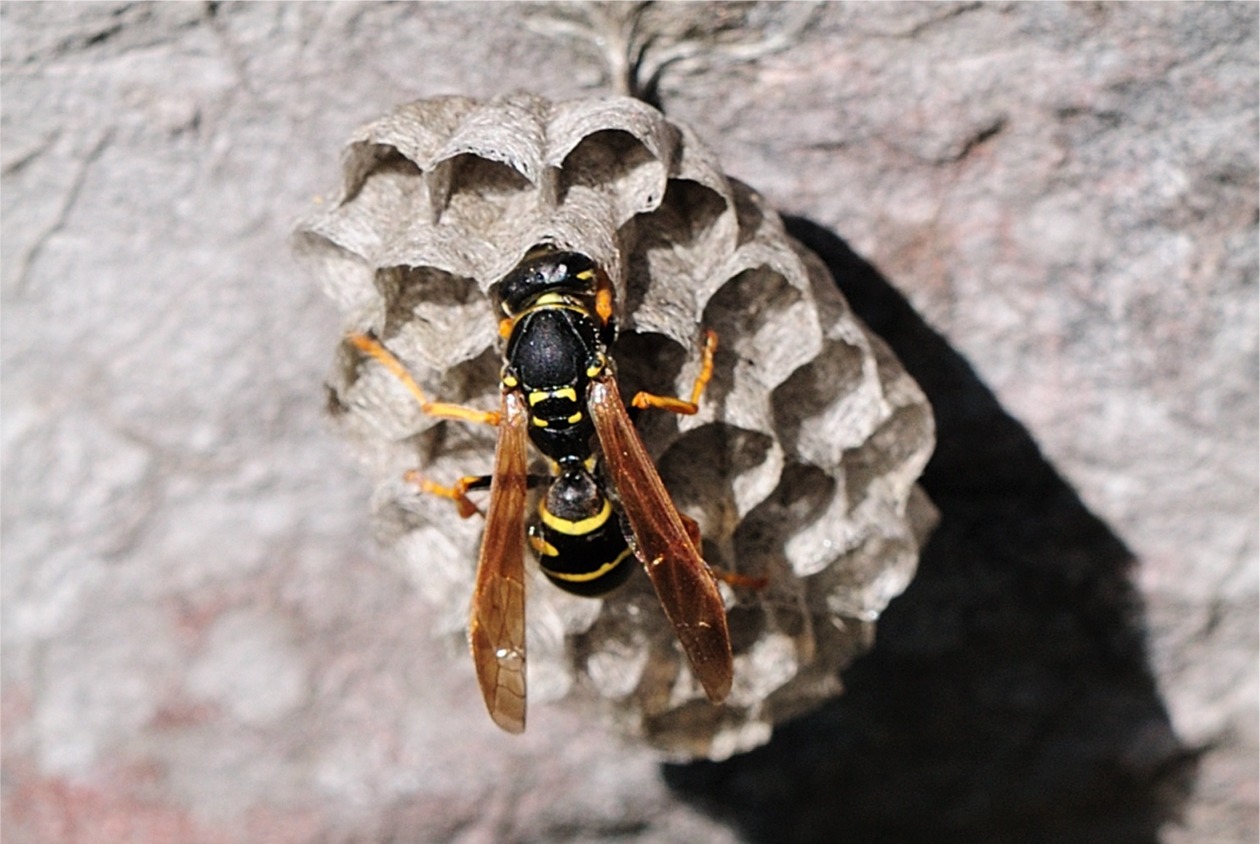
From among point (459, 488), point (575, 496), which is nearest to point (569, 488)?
point (575, 496)

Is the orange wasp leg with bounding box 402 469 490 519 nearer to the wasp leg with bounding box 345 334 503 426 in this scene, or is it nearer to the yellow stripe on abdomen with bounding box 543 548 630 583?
the wasp leg with bounding box 345 334 503 426

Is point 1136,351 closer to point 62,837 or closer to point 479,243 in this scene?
point 479,243

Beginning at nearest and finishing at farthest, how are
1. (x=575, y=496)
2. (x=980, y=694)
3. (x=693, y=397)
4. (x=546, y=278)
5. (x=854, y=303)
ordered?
(x=546, y=278) < (x=693, y=397) < (x=575, y=496) < (x=854, y=303) < (x=980, y=694)

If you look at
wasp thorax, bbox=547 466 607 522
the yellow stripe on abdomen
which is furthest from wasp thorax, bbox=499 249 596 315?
the yellow stripe on abdomen

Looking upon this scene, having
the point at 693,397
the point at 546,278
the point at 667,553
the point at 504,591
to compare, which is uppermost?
the point at 546,278

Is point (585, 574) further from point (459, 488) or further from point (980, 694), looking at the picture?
point (980, 694)

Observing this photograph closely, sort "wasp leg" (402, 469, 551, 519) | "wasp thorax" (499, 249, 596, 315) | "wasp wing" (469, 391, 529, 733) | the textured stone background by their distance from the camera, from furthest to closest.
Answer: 1. the textured stone background
2. "wasp leg" (402, 469, 551, 519)
3. "wasp wing" (469, 391, 529, 733)
4. "wasp thorax" (499, 249, 596, 315)
